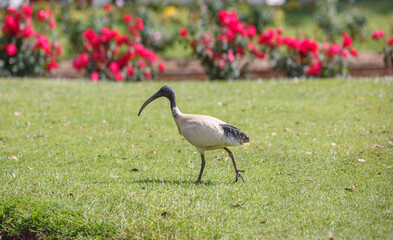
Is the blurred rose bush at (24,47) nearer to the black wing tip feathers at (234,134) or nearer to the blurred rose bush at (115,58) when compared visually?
the blurred rose bush at (115,58)

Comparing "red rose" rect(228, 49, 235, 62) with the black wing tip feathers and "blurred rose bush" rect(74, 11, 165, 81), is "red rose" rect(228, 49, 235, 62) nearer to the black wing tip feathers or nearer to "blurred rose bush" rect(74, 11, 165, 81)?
"blurred rose bush" rect(74, 11, 165, 81)

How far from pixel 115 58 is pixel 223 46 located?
339cm

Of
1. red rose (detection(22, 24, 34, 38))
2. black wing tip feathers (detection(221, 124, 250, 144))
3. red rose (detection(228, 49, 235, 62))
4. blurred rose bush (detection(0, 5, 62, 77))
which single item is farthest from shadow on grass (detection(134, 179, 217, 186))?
red rose (detection(22, 24, 34, 38))

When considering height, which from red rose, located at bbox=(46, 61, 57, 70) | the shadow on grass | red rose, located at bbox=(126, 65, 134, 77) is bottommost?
the shadow on grass

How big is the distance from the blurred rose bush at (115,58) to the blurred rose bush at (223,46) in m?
1.35

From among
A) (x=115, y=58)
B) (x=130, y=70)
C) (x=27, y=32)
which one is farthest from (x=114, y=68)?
(x=27, y=32)

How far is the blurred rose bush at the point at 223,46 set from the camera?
1560 centimetres

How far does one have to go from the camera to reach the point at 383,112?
35.8 feet

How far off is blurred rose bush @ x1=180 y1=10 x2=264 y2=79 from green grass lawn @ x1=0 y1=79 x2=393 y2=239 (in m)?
3.03

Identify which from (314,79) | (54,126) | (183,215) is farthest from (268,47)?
(183,215)

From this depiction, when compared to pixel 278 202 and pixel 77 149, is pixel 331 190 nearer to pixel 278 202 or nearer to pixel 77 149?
pixel 278 202

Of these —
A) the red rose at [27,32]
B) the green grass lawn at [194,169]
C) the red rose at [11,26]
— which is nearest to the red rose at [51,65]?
the red rose at [27,32]

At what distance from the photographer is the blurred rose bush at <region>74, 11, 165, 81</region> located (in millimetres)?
15773

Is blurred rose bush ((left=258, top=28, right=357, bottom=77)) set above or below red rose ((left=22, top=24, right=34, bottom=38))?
below
